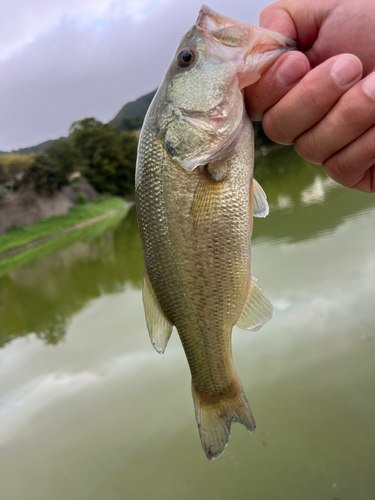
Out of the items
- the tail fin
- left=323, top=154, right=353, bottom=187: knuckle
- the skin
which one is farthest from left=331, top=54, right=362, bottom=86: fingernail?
the tail fin

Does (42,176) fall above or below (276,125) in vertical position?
above

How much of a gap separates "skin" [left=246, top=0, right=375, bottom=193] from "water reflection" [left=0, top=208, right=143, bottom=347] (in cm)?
548

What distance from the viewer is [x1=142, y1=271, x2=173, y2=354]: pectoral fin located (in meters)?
1.63

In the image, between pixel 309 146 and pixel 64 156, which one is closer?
pixel 309 146

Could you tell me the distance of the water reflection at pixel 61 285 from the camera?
6.95 meters

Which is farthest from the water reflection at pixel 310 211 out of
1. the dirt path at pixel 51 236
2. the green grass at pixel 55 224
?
the green grass at pixel 55 224

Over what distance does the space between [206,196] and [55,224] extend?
2392 cm

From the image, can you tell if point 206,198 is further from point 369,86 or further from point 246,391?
point 246,391

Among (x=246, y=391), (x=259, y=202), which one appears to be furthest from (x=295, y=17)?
(x=246, y=391)

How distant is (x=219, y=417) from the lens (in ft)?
→ 5.46

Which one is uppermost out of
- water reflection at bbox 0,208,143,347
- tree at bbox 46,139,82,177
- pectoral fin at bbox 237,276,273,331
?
tree at bbox 46,139,82,177

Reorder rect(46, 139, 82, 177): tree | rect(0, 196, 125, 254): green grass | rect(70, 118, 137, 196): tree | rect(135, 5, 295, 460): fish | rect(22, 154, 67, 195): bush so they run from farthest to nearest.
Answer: rect(70, 118, 137, 196): tree < rect(46, 139, 82, 177): tree < rect(22, 154, 67, 195): bush < rect(0, 196, 125, 254): green grass < rect(135, 5, 295, 460): fish

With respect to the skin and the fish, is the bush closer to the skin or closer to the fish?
the fish

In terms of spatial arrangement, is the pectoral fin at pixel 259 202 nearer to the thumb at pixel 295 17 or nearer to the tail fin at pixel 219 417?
the thumb at pixel 295 17
